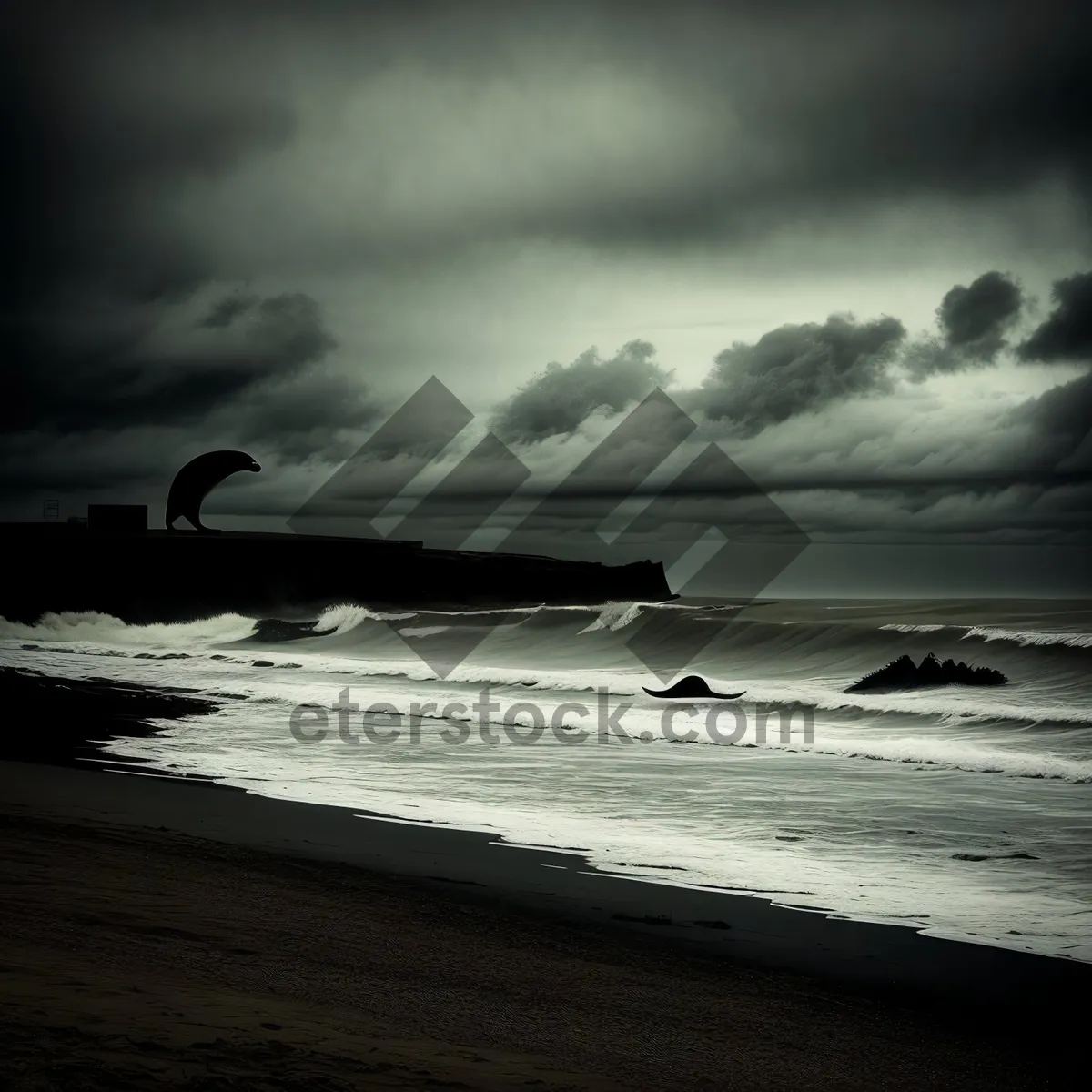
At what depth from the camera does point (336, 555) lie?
36.8 meters

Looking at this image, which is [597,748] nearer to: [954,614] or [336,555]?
[954,614]

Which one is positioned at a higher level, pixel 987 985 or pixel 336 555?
pixel 336 555

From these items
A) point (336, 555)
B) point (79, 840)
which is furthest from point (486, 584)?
point (79, 840)

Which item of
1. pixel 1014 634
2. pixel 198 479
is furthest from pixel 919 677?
pixel 198 479

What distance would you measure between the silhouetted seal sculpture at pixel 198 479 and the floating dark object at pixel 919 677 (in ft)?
80.0

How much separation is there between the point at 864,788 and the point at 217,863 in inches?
190

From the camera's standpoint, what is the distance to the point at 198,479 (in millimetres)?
33156

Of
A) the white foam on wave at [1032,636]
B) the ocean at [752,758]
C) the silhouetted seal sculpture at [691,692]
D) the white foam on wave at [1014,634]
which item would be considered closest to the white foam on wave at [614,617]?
the ocean at [752,758]

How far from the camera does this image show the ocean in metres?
4.98

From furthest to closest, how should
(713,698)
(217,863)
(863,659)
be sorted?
(863,659) < (713,698) < (217,863)

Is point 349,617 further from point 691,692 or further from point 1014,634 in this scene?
point 1014,634

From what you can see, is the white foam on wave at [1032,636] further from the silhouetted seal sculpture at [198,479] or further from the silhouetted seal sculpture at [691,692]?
the silhouetted seal sculpture at [198,479]

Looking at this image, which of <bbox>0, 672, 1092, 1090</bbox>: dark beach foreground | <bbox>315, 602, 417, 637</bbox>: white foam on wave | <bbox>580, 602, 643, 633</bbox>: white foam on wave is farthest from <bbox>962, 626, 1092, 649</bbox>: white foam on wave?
<bbox>315, 602, 417, 637</bbox>: white foam on wave

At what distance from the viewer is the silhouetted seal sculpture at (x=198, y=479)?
32906mm
